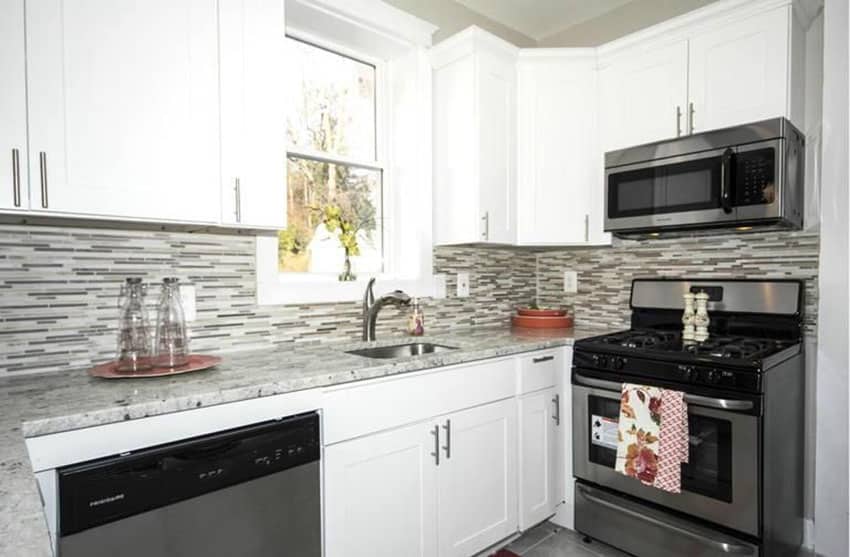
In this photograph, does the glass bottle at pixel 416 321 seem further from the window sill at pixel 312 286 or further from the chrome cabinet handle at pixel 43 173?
the chrome cabinet handle at pixel 43 173

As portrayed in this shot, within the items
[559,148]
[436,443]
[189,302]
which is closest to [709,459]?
[436,443]

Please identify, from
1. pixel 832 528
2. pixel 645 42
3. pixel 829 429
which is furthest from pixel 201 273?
pixel 832 528

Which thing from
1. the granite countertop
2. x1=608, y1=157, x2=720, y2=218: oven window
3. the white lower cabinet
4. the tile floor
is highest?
x1=608, y1=157, x2=720, y2=218: oven window

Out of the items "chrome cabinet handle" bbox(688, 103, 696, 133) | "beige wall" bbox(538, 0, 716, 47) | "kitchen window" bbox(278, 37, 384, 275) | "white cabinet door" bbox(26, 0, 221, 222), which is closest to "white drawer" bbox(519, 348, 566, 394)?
"kitchen window" bbox(278, 37, 384, 275)

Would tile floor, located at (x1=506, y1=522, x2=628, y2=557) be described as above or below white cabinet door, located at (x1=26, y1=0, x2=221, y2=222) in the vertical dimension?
below

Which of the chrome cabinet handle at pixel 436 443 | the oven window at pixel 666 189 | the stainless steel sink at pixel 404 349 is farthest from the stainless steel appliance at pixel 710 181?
the chrome cabinet handle at pixel 436 443

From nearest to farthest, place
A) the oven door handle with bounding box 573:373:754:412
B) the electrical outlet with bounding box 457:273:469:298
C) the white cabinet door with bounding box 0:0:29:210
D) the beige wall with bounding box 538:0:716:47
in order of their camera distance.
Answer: the white cabinet door with bounding box 0:0:29:210 → the oven door handle with bounding box 573:373:754:412 → the beige wall with bounding box 538:0:716:47 → the electrical outlet with bounding box 457:273:469:298

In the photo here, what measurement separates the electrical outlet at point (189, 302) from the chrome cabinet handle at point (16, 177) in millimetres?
618

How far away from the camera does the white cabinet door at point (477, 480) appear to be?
6.22 feet

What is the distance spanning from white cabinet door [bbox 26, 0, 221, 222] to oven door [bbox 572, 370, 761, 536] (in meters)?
1.79

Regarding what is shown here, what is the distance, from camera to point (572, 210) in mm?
2619

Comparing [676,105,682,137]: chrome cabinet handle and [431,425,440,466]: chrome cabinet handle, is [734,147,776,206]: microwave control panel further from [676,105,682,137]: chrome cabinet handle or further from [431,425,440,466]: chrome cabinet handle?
[431,425,440,466]: chrome cabinet handle

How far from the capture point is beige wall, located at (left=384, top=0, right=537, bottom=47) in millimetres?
2559

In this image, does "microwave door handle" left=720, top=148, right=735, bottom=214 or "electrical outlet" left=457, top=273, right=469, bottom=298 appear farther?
"electrical outlet" left=457, top=273, right=469, bottom=298
